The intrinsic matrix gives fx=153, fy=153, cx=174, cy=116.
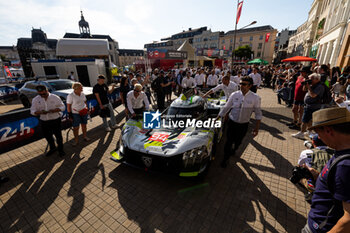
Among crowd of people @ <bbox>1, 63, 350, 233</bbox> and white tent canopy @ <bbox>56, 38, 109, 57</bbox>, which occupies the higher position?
white tent canopy @ <bbox>56, 38, 109, 57</bbox>

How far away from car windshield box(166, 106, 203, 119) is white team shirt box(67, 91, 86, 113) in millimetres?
2697

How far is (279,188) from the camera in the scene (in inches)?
121

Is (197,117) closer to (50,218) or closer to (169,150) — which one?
(169,150)

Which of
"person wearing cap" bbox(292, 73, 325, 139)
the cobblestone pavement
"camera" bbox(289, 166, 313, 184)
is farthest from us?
"person wearing cap" bbox(292, 73, 325, 139)

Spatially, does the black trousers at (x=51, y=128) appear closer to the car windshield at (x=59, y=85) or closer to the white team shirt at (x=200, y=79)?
the car windshield at (x=59, y=85)

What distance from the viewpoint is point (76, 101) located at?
179 inches

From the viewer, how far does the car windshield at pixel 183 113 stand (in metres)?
4.04

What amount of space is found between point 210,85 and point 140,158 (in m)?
8.29

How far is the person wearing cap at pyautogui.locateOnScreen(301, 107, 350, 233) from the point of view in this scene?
3.11ft

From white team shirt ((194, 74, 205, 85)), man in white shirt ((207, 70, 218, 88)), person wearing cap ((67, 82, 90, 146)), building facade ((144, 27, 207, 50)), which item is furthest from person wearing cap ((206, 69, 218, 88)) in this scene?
building facade ((144, 27, 207, 50))

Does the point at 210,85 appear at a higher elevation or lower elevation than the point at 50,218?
higher

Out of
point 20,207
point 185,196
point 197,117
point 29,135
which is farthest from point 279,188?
point 29,135

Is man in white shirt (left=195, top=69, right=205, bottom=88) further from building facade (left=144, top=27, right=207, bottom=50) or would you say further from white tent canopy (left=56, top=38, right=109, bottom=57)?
building facade (left=144, top=27, right=207, bottom=50)

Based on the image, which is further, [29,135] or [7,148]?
[29,135]
